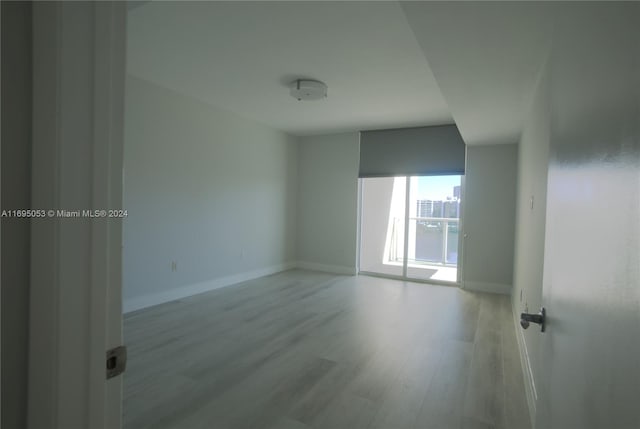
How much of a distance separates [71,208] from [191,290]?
404 centimetres

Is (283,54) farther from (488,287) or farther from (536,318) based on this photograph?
(488,287)

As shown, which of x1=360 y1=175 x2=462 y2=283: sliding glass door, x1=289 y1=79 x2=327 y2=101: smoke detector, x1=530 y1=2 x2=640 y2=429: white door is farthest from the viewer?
x1=360 y1=175 x2=462 y2=283: sliding glass door

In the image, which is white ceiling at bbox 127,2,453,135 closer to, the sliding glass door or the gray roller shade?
the gray roller shade

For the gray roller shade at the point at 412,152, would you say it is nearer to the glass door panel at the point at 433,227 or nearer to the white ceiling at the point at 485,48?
the glass door panel at the point at 433,227

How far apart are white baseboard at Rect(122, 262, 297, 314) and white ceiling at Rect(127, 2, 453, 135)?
2.50 metres

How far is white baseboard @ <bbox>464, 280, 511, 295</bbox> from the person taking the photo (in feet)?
15.4

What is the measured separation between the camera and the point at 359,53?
9.14ft

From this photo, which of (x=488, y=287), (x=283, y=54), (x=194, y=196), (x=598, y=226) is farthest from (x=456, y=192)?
(x=598, y=226)

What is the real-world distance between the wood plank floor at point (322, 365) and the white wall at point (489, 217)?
0.70 metres

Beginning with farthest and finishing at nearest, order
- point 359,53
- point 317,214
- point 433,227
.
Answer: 1. point 433,227
2. point 317,214
3. point 359,53

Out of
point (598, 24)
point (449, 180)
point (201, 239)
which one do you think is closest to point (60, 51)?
point (598, 24)

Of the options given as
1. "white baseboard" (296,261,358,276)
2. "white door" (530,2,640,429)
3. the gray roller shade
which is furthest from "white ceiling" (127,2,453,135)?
"white baseboard" (296,261,358,276)

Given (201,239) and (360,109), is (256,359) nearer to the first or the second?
(201,239)

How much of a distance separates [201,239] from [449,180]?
4.01m
